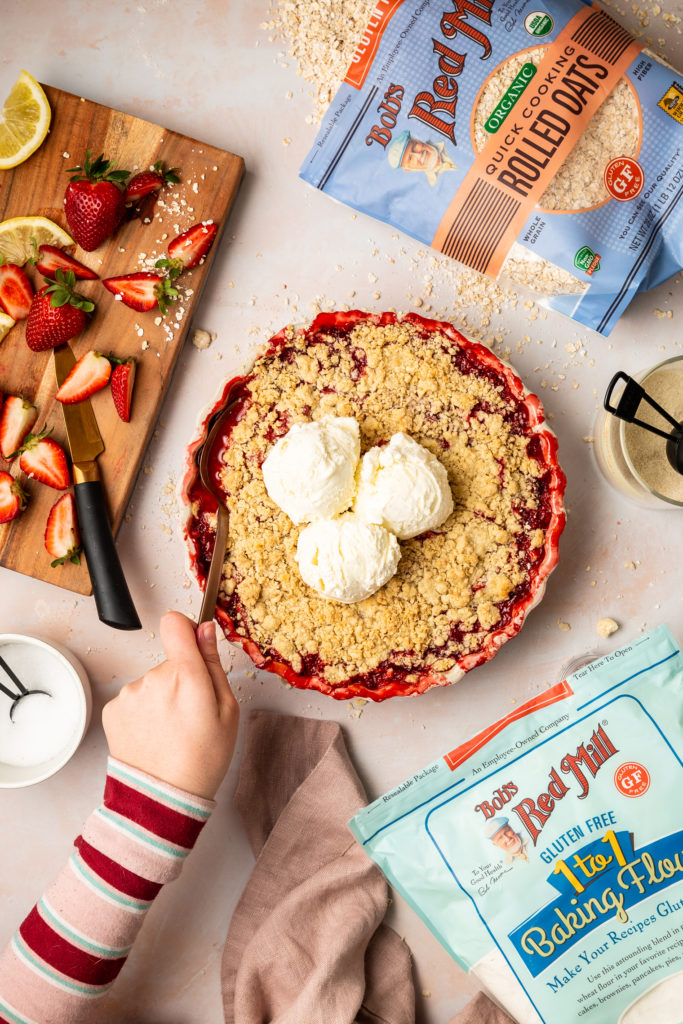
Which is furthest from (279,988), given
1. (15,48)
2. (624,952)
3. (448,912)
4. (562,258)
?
(15,48)

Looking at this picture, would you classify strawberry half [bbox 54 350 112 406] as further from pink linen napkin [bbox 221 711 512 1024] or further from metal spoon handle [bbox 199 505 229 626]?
pink linen napkin [bbox 221 711 512 1024]

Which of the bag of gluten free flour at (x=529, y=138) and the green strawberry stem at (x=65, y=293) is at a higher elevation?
the bag of gluten free flour at (x=529, y=138)

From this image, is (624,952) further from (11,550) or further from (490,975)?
(11,550)

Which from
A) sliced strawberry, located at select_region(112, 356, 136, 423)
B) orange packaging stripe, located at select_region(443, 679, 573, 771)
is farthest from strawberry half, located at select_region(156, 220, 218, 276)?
orange packaging stripe, located at select_region(443, 679, 573, 771)

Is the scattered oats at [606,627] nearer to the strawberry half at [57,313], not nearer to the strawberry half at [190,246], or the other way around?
the strawberry half at [190,246]

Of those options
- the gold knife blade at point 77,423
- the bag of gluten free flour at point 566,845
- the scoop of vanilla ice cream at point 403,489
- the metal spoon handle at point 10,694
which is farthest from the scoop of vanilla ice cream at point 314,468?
the metal spoon handle at point 10,694
